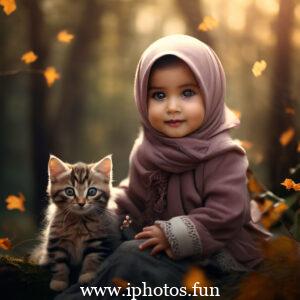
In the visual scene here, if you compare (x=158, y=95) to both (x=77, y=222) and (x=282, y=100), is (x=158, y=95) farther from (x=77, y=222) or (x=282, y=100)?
(x=282, y=100)

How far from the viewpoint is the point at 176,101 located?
3535 mm

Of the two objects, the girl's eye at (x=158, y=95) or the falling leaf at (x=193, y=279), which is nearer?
the falling leaf at (x=193, y=279)

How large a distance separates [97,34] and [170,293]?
24.3 feet

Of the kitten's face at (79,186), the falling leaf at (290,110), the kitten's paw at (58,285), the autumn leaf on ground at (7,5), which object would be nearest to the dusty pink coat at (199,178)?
the kitten's face at (79,186)

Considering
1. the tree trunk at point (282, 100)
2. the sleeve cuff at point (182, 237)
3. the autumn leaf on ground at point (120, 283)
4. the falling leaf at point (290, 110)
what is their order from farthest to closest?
the tree trunk at point (282, 100), the falling leaf at point (290, 110), the sleeve cuff at point (182, 237), the autumn leaf on ground at point (120, 283)

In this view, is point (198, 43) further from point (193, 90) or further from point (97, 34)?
point (97, 34)

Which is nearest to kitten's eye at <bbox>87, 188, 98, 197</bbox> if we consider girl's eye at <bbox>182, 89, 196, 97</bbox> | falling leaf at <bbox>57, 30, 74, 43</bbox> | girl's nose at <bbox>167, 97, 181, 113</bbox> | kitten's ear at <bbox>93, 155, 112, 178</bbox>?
kitten's ear at <bbox>93, 155, 112, 178</bbox>

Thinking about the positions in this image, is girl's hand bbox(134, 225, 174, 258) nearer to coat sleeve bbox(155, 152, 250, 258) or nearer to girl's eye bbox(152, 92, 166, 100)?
coat sleeve bbox(155, 152, 250, 258)

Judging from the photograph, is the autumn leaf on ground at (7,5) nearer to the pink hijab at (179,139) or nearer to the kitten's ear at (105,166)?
the pink hijab at (179,139)

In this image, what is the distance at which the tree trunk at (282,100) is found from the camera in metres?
Answer: 6.42

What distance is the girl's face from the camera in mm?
3533

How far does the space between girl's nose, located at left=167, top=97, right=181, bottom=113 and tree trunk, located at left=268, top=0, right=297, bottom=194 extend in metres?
3.03

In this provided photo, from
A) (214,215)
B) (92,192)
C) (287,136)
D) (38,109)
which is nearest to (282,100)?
(287,136)

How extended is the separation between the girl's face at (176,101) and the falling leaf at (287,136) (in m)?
3.06
